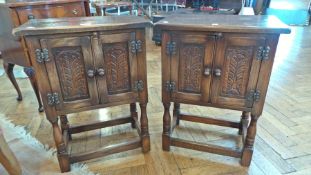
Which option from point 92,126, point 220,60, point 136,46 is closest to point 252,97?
point 220,60

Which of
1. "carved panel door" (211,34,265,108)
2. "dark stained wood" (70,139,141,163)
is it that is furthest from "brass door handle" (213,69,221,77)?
"dark stained wood" (70,139,141,163)

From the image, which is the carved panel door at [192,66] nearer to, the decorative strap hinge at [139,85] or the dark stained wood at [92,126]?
the decorative strap hinge at [139,85]

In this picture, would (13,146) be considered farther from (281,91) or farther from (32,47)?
(281,91)

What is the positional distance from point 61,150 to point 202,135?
95cm

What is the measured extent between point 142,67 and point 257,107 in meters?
0.64

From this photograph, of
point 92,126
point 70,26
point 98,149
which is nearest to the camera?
point 70,26

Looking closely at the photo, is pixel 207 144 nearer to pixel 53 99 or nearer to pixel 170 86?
pixel 170 86

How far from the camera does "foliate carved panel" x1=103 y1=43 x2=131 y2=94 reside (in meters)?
1.12

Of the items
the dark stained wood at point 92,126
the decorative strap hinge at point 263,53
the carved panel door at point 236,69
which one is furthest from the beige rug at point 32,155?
the decorative strap hinge at point 263,53

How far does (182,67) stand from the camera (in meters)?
1.18

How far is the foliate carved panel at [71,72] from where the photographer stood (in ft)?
3.46

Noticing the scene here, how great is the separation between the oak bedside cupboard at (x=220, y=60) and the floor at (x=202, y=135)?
27 cm

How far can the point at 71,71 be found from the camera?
1101 mm

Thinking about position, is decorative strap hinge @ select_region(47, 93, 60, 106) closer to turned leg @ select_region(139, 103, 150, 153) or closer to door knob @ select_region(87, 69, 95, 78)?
door knob @ select_region(87, 69, 95, 78)
